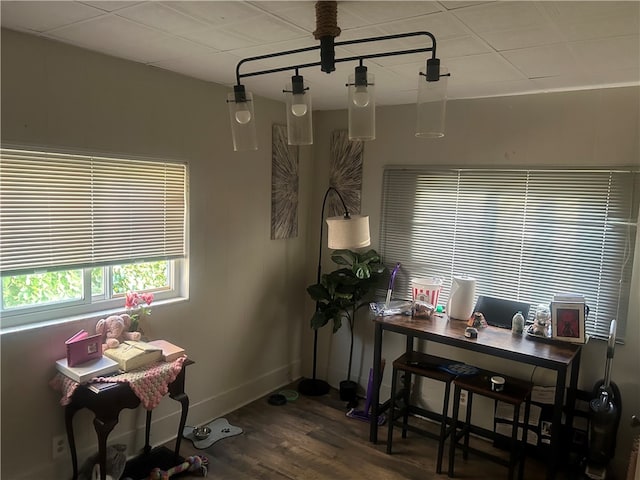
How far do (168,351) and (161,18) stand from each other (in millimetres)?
1668

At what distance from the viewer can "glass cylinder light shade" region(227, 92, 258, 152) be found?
5.62ft

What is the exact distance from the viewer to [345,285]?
3398 mm

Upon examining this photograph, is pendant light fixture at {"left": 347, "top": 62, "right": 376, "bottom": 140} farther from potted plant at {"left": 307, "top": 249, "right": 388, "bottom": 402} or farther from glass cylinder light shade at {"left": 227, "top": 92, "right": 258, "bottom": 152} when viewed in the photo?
potted plant at {"left": 307, "top": 249, "right": 388, "bottom": 402}

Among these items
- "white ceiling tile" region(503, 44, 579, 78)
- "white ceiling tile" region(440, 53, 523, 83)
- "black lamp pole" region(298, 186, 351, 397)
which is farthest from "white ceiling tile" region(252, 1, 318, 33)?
"black lamp pole" region(298, 186, 351, 397)

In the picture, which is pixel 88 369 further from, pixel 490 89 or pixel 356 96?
pixel 490 89

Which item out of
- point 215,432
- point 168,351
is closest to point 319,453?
point 215,432

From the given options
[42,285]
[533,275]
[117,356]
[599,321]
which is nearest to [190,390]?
[117,356]

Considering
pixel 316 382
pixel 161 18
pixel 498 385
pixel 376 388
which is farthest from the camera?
pixel 316 382

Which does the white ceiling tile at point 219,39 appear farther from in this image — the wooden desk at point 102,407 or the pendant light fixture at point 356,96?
the wooden desk at point 102,407

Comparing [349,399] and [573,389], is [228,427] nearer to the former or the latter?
[349,399]

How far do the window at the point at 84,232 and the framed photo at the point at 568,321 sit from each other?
88.6 inches

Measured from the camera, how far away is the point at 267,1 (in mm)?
1626

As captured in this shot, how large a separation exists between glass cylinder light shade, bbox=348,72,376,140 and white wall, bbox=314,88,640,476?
177 centimetres

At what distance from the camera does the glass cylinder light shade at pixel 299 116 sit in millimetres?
1611
